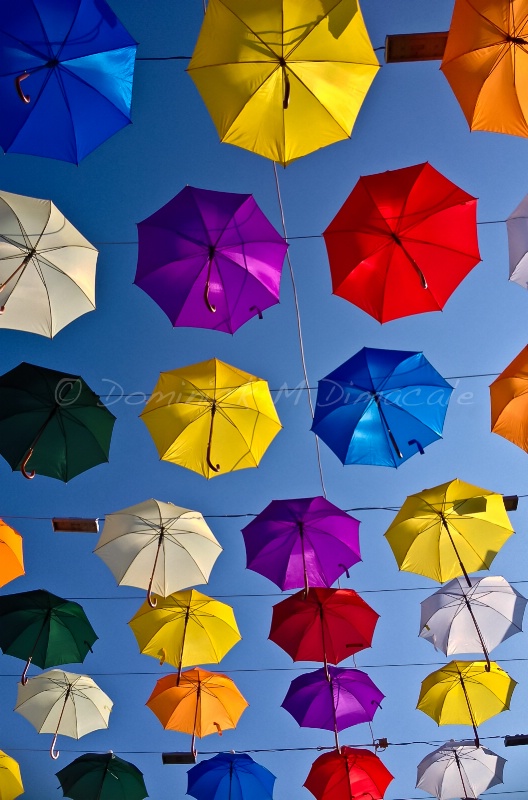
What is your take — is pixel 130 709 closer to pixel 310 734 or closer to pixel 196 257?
pixel 310 734

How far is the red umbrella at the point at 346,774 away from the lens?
236 inches

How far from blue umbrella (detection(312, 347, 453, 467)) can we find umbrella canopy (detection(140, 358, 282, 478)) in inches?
15.7

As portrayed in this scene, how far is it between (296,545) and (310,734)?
3.46 m

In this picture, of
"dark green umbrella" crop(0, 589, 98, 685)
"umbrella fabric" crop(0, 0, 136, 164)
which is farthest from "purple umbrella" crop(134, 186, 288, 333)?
"dark green umbrella" crop(0, 589, 98, 685)

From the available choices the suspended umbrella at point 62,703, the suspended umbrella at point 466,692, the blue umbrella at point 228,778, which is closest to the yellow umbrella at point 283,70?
the suspended umbrella at point 466,692

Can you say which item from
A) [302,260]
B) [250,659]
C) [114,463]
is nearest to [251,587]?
[250,659]

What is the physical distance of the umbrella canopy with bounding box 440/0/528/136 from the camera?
10.4 ft

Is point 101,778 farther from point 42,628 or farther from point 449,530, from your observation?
point 449,530

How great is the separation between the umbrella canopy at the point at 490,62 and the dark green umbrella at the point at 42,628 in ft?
14.7

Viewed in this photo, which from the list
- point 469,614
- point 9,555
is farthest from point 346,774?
point 9,555

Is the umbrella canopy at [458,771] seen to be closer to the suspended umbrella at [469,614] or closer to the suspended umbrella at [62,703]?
the suspended umbrella at [469,614]

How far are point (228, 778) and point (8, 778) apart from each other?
2.11 m

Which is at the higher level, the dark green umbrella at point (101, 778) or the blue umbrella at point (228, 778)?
the dark green umbrella at point (101, 778)

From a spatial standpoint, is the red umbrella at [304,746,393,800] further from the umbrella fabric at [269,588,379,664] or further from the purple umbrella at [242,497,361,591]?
the purple umbrella at [242,497,361,591]
